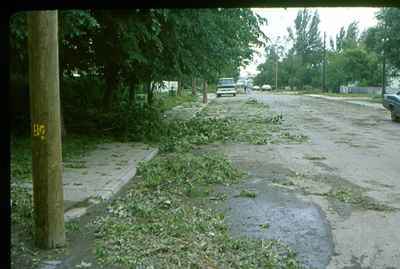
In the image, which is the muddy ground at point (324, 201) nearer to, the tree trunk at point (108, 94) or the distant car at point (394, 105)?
the tree trunk at point (108, 94)

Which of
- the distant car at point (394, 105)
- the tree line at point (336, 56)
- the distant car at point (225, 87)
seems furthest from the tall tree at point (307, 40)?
the distant car at point (394, 105)

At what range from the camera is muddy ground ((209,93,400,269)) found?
19.4 feet

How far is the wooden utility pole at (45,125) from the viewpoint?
5613mm

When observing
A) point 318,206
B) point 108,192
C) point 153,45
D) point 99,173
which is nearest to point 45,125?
point 108,192

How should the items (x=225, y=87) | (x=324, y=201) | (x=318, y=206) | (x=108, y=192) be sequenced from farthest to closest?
(x=225, y=87), (x=108, y=192), (x=324, y=201), (x=318, y=206)

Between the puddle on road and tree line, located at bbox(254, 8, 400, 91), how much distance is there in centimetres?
2892

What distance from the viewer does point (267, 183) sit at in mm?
9836

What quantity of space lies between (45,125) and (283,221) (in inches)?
129

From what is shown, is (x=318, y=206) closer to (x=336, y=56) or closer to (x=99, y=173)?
(x=99, y=173)

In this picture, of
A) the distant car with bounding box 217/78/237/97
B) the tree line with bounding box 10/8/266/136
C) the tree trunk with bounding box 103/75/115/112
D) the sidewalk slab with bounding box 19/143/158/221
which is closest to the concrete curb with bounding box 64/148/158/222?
the sidewalk slab with bounding box 19/143/158/221

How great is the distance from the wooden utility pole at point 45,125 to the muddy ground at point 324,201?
7.09 feet

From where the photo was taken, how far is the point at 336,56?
8425cm

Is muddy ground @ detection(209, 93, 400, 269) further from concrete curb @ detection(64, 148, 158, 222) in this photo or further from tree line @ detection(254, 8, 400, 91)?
tree line @ detection(254, 8, 400, 91)

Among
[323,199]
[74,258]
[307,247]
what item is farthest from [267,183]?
[74,258]
